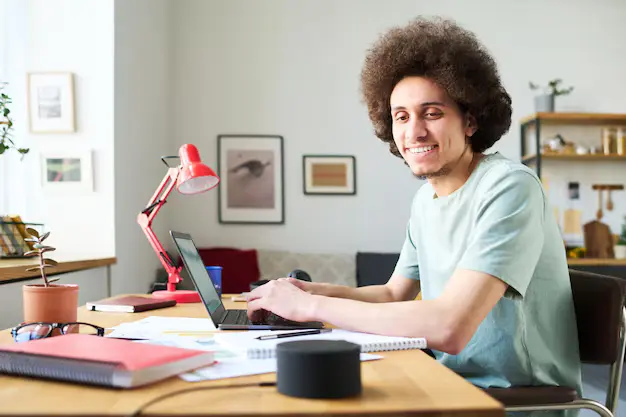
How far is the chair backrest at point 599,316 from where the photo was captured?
1.32 meters

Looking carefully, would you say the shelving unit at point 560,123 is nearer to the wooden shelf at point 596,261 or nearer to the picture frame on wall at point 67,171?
the wooden shelf at point 596,261

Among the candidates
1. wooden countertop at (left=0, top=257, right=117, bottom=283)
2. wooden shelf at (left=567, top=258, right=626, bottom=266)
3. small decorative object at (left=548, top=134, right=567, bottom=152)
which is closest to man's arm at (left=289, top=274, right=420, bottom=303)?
wooden countertop at (left=0, top=257, right=117, bottom=283)

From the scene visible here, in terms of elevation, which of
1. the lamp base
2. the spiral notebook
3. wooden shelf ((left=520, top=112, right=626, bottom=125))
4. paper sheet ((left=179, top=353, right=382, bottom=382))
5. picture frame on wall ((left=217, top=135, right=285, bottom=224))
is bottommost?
the lamp base

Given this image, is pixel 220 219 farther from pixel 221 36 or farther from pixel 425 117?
pixel 425 117

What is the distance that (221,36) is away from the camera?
4750 mm

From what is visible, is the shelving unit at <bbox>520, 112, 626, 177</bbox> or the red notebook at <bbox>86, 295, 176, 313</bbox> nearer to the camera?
the red notebook at <bbox>86, 295, 176, 313</bbox>

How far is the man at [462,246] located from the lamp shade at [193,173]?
0.53 meters

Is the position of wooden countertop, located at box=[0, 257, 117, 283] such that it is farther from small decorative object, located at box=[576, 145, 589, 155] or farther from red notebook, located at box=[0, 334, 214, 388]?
small decorative object, located at box=[576, 145, 589, 155]

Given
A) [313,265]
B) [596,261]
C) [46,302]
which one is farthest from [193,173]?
[596,261]

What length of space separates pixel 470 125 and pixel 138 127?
8.44 feet

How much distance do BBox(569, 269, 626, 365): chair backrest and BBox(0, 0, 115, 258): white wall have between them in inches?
94.2

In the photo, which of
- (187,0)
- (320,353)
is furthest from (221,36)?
(320,353)

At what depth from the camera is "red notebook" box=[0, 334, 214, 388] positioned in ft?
2.54

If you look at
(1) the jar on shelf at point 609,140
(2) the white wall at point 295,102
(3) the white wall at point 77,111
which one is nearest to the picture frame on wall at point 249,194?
(2) the white wall at point 295,102
